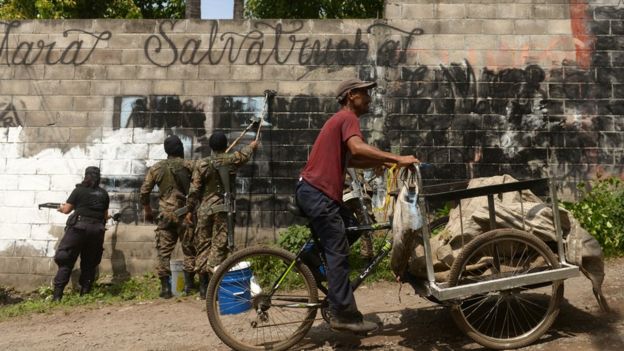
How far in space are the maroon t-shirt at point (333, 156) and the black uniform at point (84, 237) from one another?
3751 mm

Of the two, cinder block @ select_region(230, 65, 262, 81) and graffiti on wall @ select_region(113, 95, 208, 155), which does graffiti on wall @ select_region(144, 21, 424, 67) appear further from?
graffiti on wall @ select_region(113, 95, 208, 155)

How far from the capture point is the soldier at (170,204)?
6301mm

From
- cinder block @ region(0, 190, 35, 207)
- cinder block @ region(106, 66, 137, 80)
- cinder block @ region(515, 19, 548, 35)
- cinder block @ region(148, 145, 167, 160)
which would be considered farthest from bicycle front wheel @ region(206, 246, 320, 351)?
cinder block @ region(515, 19, 548, 35)

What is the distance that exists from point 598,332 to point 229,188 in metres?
3.94

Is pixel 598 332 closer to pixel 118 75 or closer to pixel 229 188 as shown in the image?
pixel 229 188

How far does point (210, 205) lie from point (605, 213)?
15.0 feet

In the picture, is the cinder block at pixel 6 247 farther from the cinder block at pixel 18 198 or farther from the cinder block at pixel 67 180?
the cinder block at pixel 67 180

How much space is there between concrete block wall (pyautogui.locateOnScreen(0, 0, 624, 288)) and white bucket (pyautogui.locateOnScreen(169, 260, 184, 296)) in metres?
0.86

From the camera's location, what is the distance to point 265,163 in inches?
277

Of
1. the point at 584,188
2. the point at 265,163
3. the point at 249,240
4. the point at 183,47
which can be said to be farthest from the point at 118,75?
the point at 584,188

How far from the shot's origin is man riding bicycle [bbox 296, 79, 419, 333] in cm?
366

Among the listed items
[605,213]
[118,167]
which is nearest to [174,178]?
[118,167]

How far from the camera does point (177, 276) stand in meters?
6.36

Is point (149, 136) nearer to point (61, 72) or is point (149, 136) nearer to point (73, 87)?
point (73, 87)
